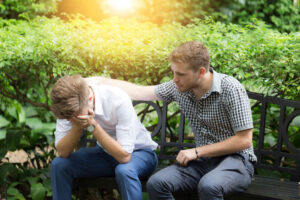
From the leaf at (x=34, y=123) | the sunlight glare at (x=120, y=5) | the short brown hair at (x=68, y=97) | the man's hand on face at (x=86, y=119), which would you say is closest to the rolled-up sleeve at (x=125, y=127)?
the man's hand on face at (x=86, y=119)

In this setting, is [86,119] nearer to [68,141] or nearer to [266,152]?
[68,141]

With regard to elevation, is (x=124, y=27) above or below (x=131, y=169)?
above

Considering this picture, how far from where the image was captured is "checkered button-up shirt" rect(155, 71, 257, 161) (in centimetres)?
284

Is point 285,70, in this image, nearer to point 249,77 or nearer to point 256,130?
point 249,77

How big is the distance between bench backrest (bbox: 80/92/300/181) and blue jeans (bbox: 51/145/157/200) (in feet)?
1.72

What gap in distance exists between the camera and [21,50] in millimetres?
3723

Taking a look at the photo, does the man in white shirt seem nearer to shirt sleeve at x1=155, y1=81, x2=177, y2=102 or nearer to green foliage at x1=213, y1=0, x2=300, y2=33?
shirt sleeve at x1=155, y1=81, x2=177, y2=102

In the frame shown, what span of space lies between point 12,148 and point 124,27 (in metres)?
1.66

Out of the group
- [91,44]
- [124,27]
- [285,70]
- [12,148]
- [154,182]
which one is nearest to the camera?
[154,182]

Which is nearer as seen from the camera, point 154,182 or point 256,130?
point 154,182

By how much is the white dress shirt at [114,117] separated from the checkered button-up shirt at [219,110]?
43 cm

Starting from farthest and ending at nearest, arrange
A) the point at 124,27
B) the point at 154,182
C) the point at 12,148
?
the point at 12,148 → the point at 124,27 → the point at 154,182

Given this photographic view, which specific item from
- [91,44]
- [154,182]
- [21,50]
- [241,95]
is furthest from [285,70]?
[21,50]

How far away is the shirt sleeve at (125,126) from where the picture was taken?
295 cm
